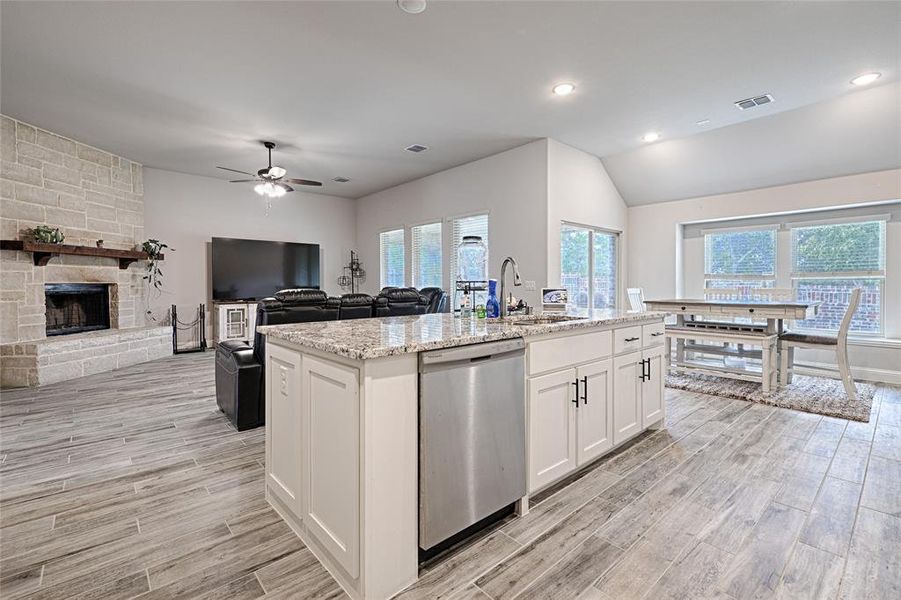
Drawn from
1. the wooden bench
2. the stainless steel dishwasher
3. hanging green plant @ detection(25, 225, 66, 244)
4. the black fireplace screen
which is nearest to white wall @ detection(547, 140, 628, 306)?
the wooden bench

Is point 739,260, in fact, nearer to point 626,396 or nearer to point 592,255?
point 592,255

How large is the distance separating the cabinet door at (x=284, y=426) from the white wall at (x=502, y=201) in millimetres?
4004

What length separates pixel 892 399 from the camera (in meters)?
4.05

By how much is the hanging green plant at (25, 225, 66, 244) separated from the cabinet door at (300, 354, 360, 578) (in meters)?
5.46

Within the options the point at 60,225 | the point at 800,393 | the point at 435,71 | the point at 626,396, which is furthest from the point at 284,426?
the point at 60,225

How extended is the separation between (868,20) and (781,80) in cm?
90

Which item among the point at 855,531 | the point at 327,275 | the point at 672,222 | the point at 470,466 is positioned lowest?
the point at 855,531

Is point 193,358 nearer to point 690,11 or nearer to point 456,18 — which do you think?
point 456,18

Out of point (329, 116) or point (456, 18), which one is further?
point (329, 116)

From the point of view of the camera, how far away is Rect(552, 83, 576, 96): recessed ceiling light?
388 cm

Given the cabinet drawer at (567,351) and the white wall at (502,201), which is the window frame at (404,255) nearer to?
the white wall at (502,201)

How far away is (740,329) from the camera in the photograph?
4.59 meters

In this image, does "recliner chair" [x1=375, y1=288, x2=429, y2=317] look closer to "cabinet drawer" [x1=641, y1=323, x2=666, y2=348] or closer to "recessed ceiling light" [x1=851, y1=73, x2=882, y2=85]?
"cabinet drawer" [x1=641, y1=323, x2=666, y2=348]

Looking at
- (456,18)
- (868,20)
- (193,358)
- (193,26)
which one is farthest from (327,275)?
(868,20)
